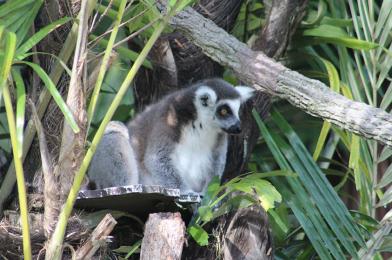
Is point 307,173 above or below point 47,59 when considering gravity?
below

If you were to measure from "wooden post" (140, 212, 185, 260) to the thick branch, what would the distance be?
1.40 m

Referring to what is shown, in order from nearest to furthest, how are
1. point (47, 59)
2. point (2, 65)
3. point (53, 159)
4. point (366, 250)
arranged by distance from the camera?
point (2, 65) < point (53, 159) < point (47, 59) < point (366, 250)

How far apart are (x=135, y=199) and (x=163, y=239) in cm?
69

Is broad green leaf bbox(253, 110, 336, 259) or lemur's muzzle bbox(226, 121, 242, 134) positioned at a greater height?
lemur's muzzle bbox(226, 121, 242, 134)

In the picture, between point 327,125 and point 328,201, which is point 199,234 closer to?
point 328,201

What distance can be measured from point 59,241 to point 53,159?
2.88ft

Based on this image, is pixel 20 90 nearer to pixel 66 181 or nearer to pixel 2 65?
pixel 2 65

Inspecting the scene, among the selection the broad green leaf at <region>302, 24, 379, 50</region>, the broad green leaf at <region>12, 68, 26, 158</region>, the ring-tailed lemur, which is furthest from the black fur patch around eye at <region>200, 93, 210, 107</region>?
the broad green leaf at <region>12, 68, 26, 158</region>

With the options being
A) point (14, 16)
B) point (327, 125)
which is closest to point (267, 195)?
point (327, 125)

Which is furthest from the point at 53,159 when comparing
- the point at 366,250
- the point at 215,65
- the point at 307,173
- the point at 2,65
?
the point at 366,250

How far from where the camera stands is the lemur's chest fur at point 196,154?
4.30 metres

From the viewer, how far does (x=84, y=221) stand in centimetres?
329

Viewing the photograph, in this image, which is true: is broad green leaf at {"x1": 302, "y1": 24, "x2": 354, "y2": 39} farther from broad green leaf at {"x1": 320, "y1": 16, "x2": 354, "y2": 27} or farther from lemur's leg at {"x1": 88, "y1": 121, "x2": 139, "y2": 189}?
lemur's leg at {"x1": 88, "y1": 121, "x2": 139, "y2": 189}

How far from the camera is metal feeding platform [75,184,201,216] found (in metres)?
3.12
